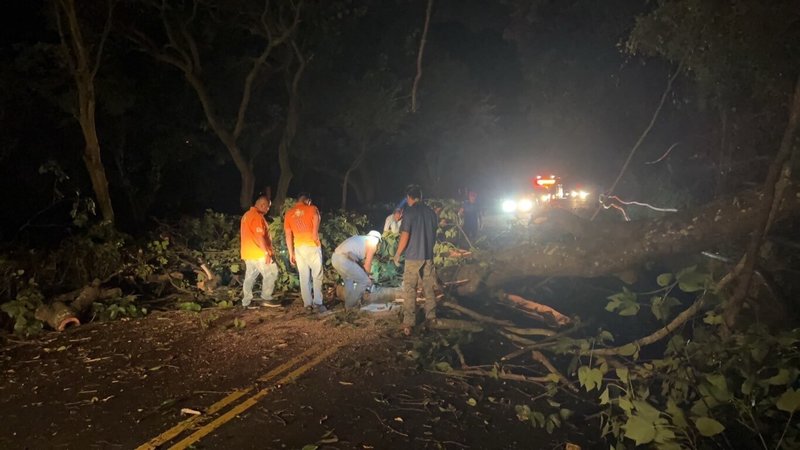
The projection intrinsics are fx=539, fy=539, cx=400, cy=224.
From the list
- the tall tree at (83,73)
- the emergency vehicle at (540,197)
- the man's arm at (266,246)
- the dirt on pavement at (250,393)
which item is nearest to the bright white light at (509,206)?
the emergency vehicle at (540,197)

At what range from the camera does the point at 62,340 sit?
6883 mm

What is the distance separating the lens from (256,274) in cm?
852

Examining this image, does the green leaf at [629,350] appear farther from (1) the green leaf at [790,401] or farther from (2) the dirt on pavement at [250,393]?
(1) the green leaf at [790,401]

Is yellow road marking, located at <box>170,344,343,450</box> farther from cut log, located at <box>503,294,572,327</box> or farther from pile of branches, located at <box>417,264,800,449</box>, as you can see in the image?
cut log, located at <box>503,294,572,327</box>

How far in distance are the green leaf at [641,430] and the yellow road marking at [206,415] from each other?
11.2 ft

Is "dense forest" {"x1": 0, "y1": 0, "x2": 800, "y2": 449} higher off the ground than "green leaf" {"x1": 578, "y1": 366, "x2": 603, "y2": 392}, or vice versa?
"dense forest" {"x1": 0, "y1": 0, "x2": 800, "y2": 449}

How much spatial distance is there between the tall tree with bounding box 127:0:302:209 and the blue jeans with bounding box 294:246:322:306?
6.68 meters

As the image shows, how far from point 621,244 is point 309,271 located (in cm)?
456

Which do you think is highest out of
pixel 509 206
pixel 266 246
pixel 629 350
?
pixel 509 206

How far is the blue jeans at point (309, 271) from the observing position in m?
8.30

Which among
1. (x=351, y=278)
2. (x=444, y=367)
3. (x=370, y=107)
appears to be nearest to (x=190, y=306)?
(x=351, y=278)

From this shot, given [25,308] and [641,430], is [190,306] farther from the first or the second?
[641,430]

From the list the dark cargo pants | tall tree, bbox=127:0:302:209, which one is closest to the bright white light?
tall tree, bbox=127:0:302:209

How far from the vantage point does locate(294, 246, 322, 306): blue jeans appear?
27.2 feet
